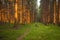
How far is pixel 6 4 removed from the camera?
174 ft

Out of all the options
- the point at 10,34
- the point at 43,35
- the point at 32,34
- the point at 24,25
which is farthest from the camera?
the point at 24,25

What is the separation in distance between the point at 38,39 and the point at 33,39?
1.79 ft

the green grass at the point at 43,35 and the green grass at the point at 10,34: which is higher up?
the green grass at the point at 10,34

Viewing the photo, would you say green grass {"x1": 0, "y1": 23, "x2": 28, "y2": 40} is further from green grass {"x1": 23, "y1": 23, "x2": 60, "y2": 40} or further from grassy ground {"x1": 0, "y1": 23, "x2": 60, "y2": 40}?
green grass {"x1": 23, "y1": 23, "x2": 60, "y2": 40}

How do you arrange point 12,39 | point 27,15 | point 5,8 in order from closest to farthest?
point 12,39
point 5,8
point 27,15

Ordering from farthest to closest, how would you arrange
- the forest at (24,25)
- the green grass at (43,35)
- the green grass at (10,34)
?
1. the forest at (24,25)
2. the green grass at (43,35)
3. the green grass at (10,34)

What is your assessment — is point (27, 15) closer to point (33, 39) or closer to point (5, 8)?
point (5, 8)

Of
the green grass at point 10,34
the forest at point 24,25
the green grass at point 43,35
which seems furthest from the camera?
the forest at point 24,25

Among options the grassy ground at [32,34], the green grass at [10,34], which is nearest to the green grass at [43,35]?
the grassy ground at [32,34]

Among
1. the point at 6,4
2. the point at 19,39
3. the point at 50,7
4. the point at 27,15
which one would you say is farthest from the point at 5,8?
the point at 19,39

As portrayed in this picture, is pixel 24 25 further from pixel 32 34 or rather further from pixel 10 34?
pixel 10 34

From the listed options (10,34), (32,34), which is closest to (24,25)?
(32,34)

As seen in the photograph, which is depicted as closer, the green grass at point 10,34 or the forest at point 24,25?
the green grass at point 10,34

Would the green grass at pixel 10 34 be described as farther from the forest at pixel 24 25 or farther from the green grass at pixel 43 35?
the green grass at pixel 43 35
